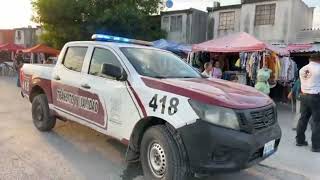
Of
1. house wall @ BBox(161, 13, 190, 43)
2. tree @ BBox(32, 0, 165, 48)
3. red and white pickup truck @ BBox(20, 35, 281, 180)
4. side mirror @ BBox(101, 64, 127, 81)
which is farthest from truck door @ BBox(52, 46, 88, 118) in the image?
house wall @ BBox(161, 13, 190, 43)

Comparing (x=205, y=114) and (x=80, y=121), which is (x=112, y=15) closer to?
(x=80, y=121)

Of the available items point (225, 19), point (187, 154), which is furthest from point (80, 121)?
point (225, 19)

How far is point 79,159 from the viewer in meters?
5.68

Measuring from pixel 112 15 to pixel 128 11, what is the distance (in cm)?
116

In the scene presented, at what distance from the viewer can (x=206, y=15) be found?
88.6 ft

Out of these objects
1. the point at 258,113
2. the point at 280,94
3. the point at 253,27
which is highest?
the point at 253,27

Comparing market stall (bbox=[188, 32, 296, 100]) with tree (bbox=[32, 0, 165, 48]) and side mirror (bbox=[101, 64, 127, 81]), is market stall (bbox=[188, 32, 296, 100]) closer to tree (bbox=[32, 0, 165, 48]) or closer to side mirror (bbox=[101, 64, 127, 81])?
side mirror (bbox=[101, 64, 127, 81])

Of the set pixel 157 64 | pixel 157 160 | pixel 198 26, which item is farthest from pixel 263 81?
pixel 198 26

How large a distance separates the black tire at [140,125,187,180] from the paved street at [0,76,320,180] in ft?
1.24

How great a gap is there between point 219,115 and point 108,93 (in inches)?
71.0

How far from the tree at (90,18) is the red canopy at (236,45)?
1180 centimetres

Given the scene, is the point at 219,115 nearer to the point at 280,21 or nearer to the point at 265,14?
the point at 280,21

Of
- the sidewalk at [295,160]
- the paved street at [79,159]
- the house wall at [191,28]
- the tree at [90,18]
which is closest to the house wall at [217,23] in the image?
the house wall at [191,28]

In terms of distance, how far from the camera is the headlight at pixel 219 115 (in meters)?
4.07
